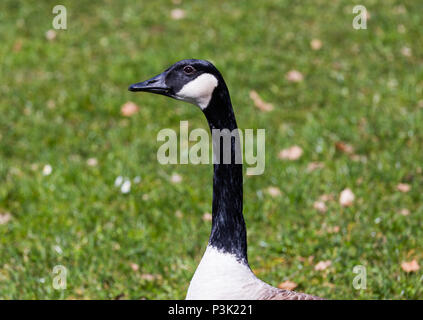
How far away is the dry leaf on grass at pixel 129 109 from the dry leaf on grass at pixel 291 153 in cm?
151

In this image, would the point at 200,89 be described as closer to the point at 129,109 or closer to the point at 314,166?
the point at 314,166

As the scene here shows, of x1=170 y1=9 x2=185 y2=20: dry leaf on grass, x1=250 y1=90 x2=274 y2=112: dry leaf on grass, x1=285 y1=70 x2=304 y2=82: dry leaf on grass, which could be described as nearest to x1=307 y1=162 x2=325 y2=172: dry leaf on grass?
x1=250 y1=90 x2=274 y2=112: dry leaf on grass

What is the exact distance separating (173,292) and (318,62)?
357 cm

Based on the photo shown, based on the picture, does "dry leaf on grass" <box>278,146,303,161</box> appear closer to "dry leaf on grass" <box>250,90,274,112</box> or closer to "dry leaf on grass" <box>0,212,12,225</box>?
"dry leaf on grass" <box>250,90,274,112</box>

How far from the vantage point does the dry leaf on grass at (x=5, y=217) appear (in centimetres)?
422

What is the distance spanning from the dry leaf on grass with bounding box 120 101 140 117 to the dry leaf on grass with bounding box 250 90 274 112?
3.75 ft

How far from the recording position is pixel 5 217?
4254 millimetres

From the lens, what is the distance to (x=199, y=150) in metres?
5.08

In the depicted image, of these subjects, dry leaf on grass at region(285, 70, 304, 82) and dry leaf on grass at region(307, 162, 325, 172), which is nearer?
dry leaf on grass at region(307, 162, 325, 172)

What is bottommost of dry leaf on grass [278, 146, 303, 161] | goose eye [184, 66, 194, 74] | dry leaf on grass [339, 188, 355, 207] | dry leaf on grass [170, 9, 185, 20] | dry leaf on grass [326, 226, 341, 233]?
dry leaf on grass [326, 226, 341, 233]

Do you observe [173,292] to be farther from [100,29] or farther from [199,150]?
[100,29]

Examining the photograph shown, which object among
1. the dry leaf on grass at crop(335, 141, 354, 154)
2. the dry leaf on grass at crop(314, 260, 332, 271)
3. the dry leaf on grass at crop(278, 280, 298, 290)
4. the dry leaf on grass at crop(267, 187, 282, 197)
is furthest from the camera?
the dry leaf on grass at crop(335, 141, 354, 154)

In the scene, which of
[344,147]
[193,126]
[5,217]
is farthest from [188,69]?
[193,126]

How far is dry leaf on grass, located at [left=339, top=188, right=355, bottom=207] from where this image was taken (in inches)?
166
